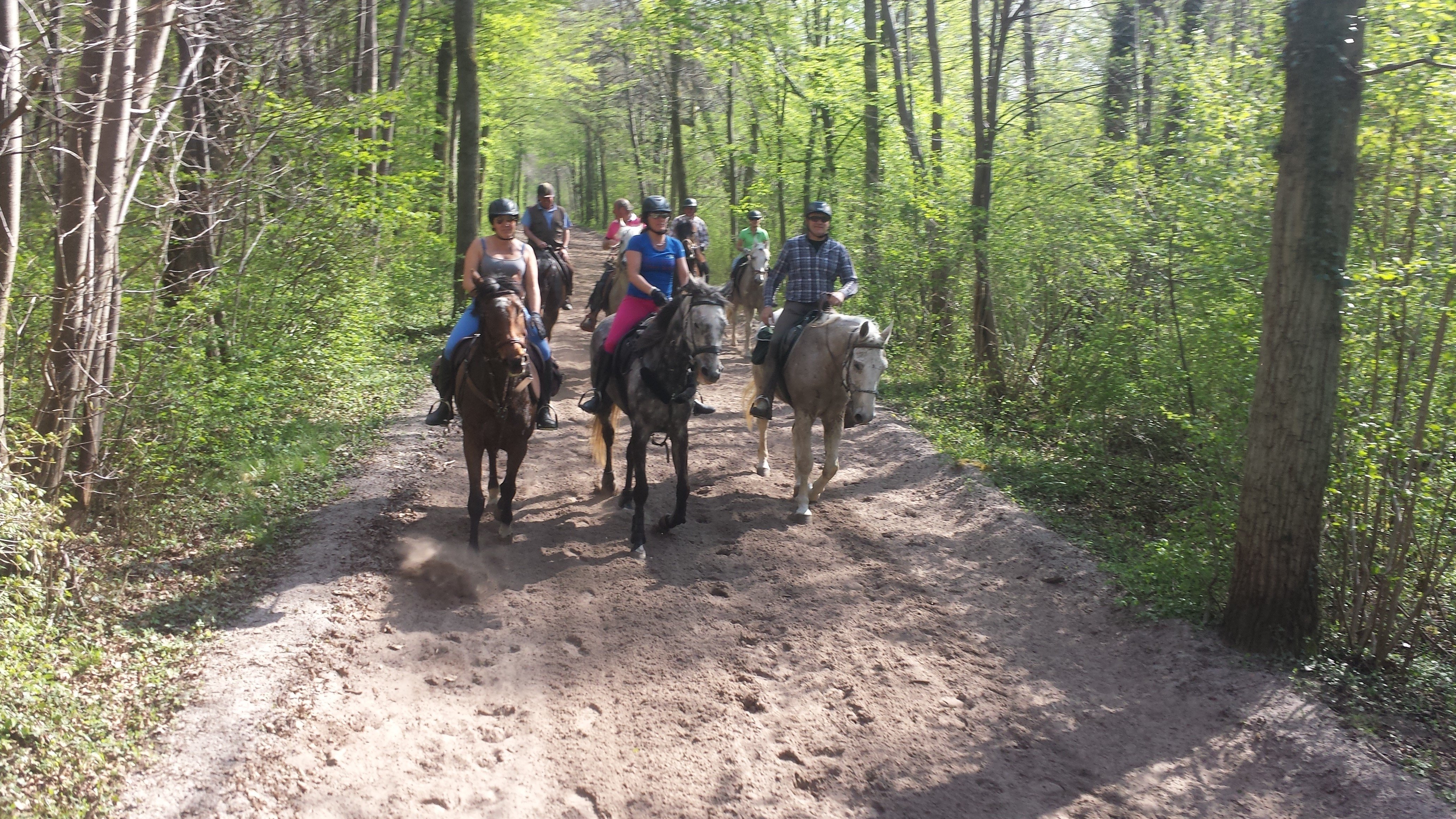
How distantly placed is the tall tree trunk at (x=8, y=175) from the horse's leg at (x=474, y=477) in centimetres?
295

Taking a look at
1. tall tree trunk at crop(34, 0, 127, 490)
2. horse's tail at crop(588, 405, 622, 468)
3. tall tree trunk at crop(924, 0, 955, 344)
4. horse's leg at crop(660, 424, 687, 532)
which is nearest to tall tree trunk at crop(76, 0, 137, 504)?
tall tree trunk at crop(34, 0, 127, 490)

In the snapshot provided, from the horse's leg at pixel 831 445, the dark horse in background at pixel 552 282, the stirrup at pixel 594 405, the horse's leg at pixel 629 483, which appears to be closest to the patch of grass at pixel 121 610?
the stirrup at pixel 594 405

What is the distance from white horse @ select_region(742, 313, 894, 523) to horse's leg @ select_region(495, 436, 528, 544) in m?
2.60

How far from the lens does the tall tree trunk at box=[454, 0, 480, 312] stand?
52.6 ft

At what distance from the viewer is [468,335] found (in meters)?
7.74

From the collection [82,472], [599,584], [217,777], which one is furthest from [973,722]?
[82,472]

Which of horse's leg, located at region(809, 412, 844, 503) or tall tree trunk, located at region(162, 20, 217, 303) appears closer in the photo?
tall tree trunk, located at region(162, 20, 217, 303)

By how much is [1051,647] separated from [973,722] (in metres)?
1.23

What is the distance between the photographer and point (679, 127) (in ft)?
86.9

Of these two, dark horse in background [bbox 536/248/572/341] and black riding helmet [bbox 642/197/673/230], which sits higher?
black riding helmet [bbox 642/197/673/230]

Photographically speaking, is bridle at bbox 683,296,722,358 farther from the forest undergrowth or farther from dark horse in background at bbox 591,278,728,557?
the forest undergrowth

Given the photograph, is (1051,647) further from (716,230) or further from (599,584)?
(716,230)

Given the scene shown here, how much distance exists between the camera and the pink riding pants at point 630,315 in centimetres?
831

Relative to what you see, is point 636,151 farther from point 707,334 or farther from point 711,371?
point 711,371
